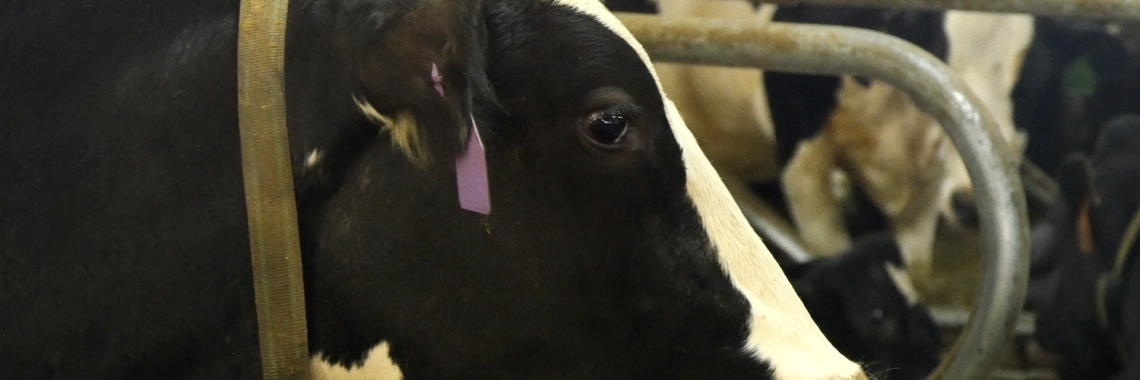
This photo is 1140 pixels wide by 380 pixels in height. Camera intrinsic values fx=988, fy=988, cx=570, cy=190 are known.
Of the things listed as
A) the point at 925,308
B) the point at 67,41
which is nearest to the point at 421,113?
the point at 67,41

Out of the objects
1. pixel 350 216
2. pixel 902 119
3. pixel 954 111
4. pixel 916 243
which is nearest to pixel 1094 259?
pixel 916 243

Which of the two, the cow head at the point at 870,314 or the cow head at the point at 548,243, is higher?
the cow head at the point at 548,243

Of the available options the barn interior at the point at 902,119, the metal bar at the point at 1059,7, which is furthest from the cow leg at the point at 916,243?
the metal bar at the point at 1059,7

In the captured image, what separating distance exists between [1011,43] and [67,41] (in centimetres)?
157

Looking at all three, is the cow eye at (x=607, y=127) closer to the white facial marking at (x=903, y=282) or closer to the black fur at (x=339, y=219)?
the black fur at (x=339, y=219)

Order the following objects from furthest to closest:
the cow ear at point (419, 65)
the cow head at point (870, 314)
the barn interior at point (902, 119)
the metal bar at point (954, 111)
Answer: the barn interior at point (902, 119)
the cow head at point (870, 314)
the metal bar at point (954, 111)
the cow ear at point (419, 65)

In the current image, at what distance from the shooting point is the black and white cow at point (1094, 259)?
1.56 m

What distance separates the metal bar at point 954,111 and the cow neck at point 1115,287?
2.36 ft

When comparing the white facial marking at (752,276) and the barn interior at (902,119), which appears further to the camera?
the barn interior at (902,119)

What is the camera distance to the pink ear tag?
1.95 feet

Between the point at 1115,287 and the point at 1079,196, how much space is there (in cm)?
20

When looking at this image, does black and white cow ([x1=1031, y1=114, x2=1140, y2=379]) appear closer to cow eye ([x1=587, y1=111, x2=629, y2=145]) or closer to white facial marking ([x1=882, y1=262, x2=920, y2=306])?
white facial marking ([x1=882, y1=262, x2=920, y2=306])

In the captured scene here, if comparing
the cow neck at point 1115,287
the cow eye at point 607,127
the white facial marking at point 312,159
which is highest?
the cow eye at point 607,127

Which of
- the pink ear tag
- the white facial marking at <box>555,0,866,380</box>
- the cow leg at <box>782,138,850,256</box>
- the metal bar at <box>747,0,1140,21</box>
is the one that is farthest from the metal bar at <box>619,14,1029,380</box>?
the cow leg at <box>782,138,850,256</box>
